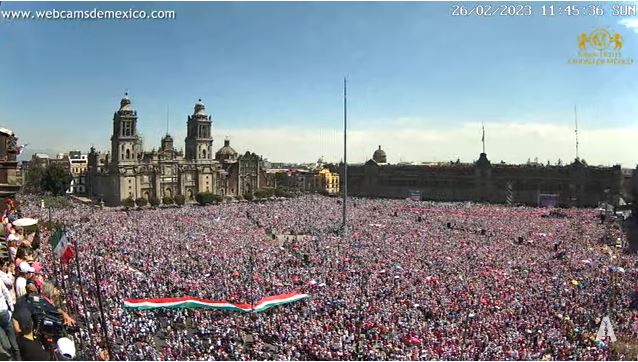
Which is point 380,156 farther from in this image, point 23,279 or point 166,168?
point 23,279

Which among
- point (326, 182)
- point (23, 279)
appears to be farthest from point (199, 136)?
point (23, 279)

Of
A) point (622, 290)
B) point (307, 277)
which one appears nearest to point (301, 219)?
point (307, 277)

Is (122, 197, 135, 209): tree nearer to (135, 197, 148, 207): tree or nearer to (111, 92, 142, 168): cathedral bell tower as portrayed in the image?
(135, 197, 148, 207): tree

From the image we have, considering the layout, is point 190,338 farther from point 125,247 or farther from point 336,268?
point 125,247

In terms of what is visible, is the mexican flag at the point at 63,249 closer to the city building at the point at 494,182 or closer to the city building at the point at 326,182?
the city building at the point at 494,182

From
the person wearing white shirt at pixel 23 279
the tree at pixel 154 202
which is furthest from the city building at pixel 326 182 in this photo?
the person wearing white shirt at pixel 23 279

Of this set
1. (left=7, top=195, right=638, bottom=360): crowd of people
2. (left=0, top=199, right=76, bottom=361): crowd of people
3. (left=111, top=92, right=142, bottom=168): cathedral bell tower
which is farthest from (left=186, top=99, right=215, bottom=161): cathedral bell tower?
(left=0, top=199, right=76, bottom=361): crowd of people
